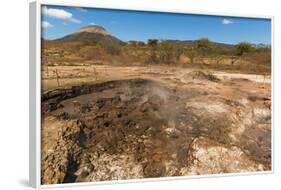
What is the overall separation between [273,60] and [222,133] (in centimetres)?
164

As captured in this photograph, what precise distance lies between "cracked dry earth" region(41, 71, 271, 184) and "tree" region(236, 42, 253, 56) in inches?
18.6

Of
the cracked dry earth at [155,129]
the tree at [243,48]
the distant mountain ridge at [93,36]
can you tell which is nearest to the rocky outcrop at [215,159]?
the cracked dry earth at [155,129]

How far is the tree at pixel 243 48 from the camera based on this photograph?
9867 mm

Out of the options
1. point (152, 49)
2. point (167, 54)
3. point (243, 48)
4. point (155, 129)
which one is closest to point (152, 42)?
point (152, 49)

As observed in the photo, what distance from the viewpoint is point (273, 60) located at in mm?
10086

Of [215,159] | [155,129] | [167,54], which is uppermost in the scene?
[167,54]

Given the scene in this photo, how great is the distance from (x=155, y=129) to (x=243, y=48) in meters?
2.18

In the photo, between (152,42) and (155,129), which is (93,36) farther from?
(155,129)

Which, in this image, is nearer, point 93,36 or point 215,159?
point 93,36

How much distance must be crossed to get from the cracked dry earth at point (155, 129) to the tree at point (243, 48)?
472 mm

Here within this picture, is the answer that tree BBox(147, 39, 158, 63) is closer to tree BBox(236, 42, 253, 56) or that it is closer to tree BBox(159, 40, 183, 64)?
tree BBox(159, 40, 183, 64)

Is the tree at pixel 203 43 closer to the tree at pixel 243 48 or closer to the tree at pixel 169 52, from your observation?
the tree at pixel 169 52

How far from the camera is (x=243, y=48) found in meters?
9.91

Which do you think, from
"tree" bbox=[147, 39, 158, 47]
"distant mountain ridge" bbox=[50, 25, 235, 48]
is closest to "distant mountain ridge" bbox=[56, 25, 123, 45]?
"distant mountain ridge" bbox=[50, 25, 235, 48]
